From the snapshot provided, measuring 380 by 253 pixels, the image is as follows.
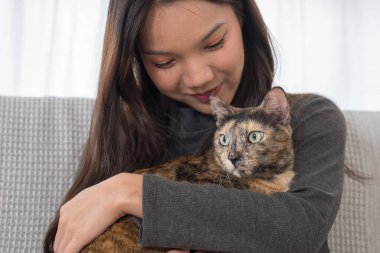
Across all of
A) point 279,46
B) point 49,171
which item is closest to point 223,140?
point 49,171

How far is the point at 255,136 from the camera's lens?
1.15 metres

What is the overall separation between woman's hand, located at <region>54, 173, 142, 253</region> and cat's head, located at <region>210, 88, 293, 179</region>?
239 millimetres

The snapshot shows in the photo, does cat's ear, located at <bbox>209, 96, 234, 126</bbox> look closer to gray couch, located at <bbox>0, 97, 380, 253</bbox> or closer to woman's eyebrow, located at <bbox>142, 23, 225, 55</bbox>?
woman's eyebrow, located at <bbox>142, 23, 225, 55</bbox>

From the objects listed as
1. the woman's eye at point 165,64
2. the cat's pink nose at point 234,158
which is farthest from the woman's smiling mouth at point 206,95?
the cat's pink nose at point 234,158

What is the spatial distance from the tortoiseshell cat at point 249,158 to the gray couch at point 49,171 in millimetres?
562

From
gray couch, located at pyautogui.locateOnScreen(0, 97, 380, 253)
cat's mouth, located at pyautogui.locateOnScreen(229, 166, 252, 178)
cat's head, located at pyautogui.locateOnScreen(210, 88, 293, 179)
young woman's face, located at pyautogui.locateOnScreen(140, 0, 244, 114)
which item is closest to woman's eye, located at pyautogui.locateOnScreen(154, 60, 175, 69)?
young woman's face, located at pyautogui.locateOnScreen(140, 0, 244, 114)

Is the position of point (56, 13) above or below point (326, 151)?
above

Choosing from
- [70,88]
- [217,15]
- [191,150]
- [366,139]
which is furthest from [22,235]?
[366,139]

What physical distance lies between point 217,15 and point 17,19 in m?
1.25

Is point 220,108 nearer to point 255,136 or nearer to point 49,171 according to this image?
point 255,136

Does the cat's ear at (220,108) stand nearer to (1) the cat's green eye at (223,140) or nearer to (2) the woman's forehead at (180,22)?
(1) the cat's green eye at (223,140)

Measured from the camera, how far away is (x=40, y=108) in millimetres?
1723

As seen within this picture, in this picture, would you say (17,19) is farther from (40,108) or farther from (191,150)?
(191,150)

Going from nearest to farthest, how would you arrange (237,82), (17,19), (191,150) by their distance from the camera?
(237,82) → (191,150) → (17,19)
